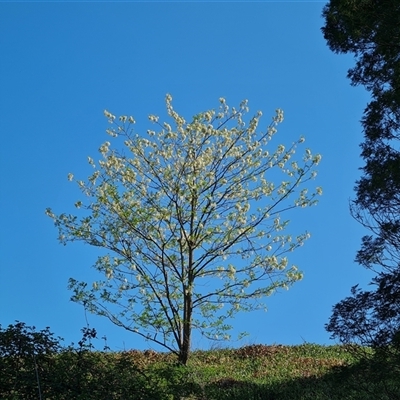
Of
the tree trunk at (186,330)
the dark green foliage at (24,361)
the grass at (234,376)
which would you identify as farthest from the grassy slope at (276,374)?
the dark green foliage at (24,361)

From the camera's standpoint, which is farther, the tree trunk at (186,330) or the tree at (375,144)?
the tree trunk at (186,330)

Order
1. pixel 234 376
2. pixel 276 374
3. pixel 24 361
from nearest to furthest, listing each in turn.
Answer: pixel 24 361 → pixel 234 376 → pixel 276 374

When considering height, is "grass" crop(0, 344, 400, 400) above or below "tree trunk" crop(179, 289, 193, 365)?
below

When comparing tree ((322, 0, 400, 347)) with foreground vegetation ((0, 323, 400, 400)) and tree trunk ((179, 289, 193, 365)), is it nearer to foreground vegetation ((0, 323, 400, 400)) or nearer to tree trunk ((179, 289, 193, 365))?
foreground vegetation ((0, 323, 400, 400))

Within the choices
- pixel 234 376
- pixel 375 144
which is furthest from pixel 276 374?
pixel 375 144

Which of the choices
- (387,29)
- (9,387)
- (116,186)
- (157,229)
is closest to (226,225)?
(157,229)

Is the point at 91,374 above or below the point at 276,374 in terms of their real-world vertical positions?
below

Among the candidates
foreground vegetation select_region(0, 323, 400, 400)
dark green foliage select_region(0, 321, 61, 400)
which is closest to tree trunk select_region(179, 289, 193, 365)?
foreground vegetation select_region(0, 323, 400, 400)

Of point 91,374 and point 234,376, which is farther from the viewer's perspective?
point 234,376

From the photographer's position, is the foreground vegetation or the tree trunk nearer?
the foreground vegetation

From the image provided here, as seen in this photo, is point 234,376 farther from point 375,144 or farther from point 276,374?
point 375,144

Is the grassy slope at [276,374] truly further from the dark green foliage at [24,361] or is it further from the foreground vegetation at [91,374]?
the dark green foliage at [24,361]

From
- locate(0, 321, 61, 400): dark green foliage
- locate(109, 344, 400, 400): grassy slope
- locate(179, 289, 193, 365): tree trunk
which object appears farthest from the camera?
locate(179, 289, 193, 365): tree trunk

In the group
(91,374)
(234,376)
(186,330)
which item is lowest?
(91,374)
